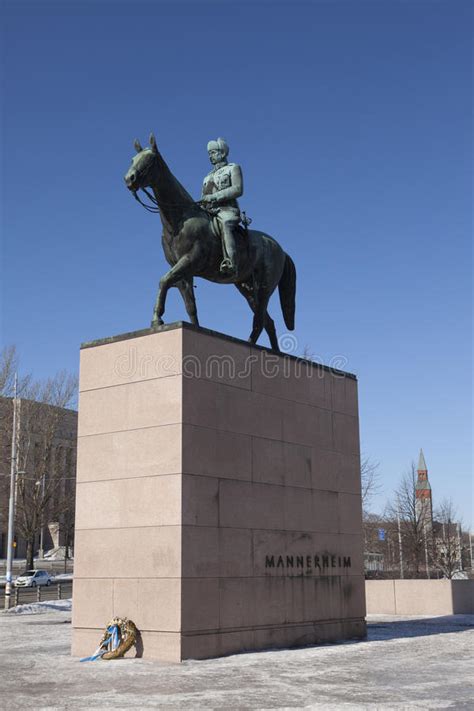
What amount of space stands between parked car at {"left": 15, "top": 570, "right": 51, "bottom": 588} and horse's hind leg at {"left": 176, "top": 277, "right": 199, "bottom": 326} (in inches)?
1512

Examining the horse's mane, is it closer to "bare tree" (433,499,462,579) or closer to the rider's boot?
the rider's boot

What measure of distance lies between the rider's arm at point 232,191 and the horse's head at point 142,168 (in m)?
1.84

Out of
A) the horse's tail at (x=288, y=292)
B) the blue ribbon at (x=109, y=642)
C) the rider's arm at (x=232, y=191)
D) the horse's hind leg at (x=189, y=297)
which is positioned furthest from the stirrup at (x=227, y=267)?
the blue ribbon at (x=109, y=642)

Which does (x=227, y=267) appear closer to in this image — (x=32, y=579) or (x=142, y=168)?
(x=142, y=168)

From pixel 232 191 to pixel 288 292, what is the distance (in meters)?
3.68

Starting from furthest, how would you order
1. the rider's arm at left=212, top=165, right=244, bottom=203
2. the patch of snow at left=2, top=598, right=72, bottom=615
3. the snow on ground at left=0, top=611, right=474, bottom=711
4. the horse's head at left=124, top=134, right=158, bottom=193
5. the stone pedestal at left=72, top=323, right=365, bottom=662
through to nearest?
the patch of snow at left=2, top=598, right=72, bottom=615 → the rider's arm at left=212, top=165, right=244, bottom=203 → the horse's head at left=124, top=134, right=158, bottom=193 → the stone pedestal at left=72, top=323, right=365, bottom=662 → the snow on ground at left=0, top=611, right=474, bottom=711

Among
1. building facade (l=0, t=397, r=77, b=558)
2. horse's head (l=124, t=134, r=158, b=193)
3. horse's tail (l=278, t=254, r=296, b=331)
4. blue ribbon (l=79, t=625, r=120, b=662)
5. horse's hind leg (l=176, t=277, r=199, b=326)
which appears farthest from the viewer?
building facade (l=0, t=397, r=77, b=558)

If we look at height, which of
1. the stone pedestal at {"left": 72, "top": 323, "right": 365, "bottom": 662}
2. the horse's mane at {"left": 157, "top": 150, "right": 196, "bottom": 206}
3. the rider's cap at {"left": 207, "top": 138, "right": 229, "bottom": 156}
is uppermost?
the rider's cap at {"left": 207, "top": 138, "right": 229, "bottom": 156}

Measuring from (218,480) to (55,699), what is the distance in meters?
5.56

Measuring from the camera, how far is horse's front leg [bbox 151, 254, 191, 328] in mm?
15641

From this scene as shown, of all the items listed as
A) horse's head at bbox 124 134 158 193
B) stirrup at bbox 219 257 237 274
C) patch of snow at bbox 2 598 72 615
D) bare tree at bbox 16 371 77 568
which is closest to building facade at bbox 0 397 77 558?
bare tree at bbox 16 371 77 568

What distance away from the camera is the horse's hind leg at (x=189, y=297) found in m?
16.3

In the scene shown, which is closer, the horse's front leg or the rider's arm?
the horse's front leg

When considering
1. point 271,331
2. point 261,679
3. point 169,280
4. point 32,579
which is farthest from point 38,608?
point 32,579
